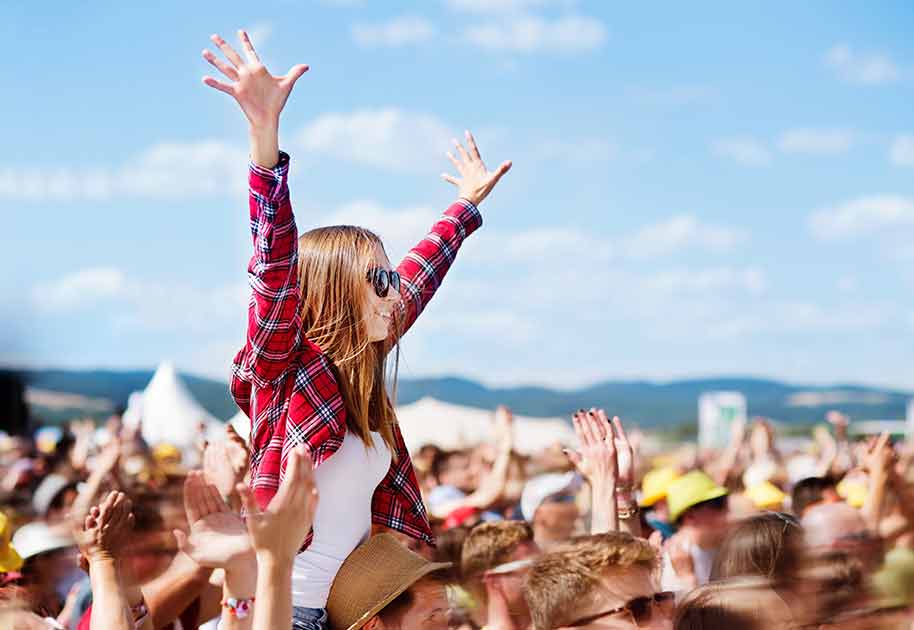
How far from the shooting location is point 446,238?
348 centimetres

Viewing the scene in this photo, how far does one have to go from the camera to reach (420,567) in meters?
2.75

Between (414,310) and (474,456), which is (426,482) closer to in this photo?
(474,456)

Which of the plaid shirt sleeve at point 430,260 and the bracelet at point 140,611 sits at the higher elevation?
the plaid shirt sleeve at point 430,260

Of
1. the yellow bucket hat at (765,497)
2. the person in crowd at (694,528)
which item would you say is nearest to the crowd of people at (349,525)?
the person in crowd at (694,528)

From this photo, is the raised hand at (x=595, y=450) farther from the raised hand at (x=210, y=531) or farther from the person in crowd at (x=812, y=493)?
the person in crowd at (x=812, y=493)

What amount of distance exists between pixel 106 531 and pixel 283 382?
56 centimetres

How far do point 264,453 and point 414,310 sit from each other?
68cm

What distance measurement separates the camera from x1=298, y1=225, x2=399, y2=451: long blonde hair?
9.40ft

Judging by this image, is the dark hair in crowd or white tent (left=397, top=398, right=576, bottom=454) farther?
white tent (left=397, top=398, right=576, bottom=454)

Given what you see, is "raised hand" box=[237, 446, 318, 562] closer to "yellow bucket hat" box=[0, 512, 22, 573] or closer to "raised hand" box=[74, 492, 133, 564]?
"raised hand" box=[74, 492, 133, 564]

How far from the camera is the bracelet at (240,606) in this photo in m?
2.35

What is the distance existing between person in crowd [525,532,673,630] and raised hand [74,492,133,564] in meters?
0.96

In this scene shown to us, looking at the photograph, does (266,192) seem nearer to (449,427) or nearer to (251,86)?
(251,86)

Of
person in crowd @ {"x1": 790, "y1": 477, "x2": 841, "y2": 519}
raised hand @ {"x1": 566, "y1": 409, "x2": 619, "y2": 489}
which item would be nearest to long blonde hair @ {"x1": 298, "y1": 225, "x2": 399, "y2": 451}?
raised hand @ {"x1": 566, "y1": 409, "x2": 619, "y2": 489}
